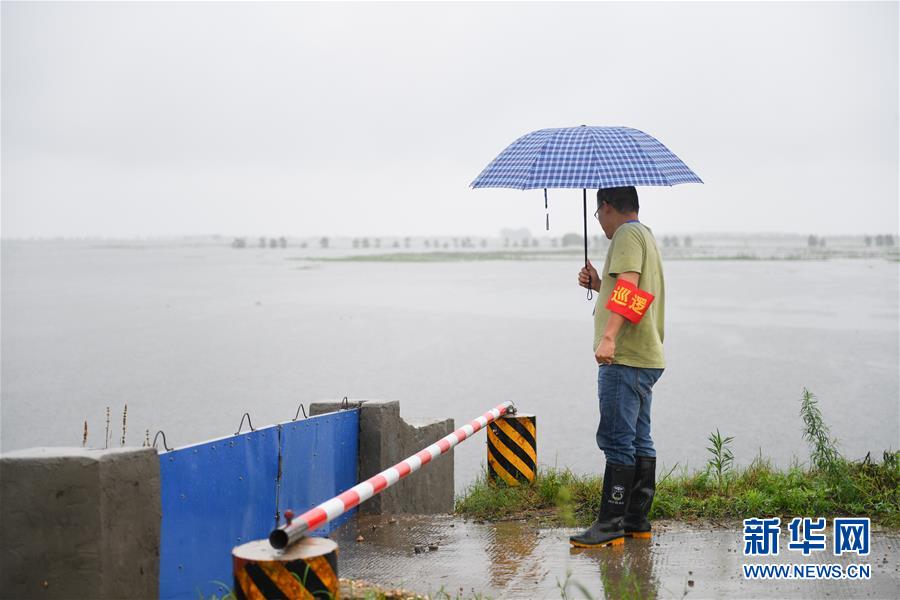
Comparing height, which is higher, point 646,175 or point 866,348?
point 646,175

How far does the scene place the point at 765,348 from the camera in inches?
1109

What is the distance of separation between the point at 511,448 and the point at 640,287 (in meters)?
2.67

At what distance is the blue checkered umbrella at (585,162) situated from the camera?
6219 mm

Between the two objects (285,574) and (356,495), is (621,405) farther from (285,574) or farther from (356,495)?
(285,574)

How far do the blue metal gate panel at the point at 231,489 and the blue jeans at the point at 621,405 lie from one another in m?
1.99

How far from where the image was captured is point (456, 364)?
1024 inches

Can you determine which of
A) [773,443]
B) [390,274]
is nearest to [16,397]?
[773,443]

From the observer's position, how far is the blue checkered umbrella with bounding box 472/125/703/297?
20.4 ft

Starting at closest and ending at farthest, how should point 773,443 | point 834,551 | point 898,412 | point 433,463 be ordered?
point 834,551 < point 433,463 < point 773,443 < point 898,412

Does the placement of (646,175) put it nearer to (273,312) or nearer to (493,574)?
(493,574)

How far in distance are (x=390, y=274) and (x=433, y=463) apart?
72601 mm

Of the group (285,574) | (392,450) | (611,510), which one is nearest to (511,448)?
(392,450)

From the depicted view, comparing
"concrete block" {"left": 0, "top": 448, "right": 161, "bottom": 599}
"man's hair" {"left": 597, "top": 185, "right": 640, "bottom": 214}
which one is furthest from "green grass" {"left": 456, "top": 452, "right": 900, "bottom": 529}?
"concrete block" {"left": 0, "top": 448, "right": 161, "bottom": 599}

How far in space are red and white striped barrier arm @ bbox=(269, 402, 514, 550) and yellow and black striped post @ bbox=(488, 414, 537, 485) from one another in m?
0.12
